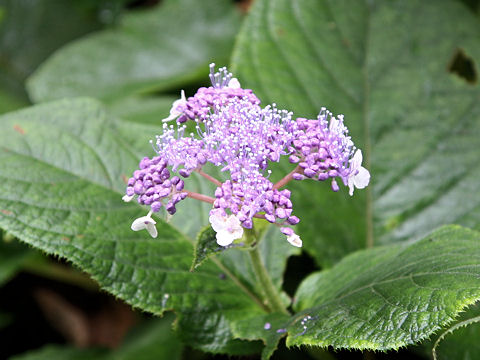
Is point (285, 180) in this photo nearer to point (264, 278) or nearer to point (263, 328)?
point (264, 278)

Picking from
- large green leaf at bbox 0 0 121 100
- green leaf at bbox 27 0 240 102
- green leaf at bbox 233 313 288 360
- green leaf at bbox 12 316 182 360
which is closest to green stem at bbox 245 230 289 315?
green leaf at bbox 233 313 288 360

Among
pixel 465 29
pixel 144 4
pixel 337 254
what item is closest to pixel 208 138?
pixel 337 254

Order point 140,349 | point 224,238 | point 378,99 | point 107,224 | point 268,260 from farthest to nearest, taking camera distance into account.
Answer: point 140,349 < point 378,99 < point 268,260 < point 107,224 < point 224,238

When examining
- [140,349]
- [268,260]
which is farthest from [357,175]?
[140,349]

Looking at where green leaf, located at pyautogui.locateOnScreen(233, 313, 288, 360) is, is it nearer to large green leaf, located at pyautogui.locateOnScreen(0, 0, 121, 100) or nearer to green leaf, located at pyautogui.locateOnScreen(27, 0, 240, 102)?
green leaf, located at pyautogui.locateOnScreen(27, 0, 240, 102)

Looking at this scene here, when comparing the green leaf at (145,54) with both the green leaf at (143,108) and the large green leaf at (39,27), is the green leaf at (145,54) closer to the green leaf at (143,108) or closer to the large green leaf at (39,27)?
the green leaf at (143,108)

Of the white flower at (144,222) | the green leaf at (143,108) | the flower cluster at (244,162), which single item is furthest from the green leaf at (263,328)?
the green leaf at (143,108)
